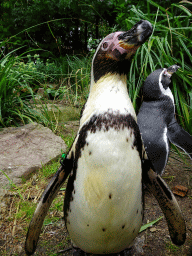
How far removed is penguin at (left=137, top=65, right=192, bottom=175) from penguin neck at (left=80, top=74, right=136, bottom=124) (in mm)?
984

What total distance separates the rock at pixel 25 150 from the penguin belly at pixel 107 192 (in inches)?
45.0

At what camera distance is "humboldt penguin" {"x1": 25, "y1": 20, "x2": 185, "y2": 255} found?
939 millimetres

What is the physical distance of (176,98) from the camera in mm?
2537

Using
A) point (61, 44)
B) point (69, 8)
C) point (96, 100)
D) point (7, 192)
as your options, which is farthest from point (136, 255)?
point (61, 44)

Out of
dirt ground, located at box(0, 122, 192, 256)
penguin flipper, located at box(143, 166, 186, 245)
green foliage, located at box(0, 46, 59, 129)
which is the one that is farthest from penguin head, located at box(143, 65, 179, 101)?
green foliage, located at box(0, 46, 59, 129)

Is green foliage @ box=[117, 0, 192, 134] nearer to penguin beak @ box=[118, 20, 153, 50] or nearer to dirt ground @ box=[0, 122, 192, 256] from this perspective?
dirt ground @ box=[0, 122, 192, 256]

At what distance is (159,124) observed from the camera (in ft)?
6.41

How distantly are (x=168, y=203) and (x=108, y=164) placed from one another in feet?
1.38

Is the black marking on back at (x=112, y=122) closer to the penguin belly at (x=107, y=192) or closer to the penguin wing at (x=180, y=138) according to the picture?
the penguin belly at (x=107, y=192)

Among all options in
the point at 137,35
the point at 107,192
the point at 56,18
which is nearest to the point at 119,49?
the point at 137,35

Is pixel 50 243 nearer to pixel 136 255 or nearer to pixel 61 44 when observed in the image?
pixel 136 255

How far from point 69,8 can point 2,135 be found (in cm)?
480

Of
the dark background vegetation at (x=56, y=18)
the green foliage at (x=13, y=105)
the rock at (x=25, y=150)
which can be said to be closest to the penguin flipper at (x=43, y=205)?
the rock at (x=25, y=150)

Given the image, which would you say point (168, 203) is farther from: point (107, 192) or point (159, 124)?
point (159, 124)
